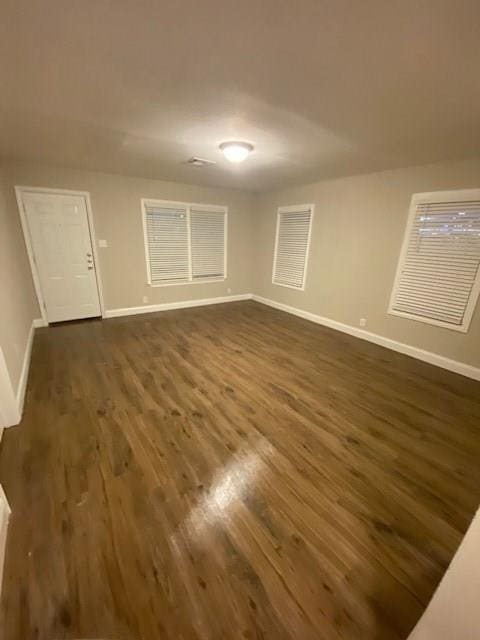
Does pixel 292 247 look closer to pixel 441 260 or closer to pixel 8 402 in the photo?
pixel 441 260

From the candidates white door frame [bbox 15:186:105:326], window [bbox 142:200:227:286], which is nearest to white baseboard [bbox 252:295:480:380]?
window [bbox 142:200:227:286]

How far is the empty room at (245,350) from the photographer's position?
1.16m

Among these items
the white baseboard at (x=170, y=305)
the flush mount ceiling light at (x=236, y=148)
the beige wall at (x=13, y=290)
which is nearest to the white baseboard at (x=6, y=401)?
the beige wall at (x=13, y=290)

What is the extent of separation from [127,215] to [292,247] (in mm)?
3099

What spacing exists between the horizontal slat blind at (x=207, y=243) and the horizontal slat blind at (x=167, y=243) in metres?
0.19

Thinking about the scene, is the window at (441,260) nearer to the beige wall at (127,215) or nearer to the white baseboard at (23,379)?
the beige wall at (127,215)

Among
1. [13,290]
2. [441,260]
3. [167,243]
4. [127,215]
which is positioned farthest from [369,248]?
[13,290]

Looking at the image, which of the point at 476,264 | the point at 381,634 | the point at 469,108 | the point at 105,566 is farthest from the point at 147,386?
the point at 476,264

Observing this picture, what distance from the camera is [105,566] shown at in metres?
1.26

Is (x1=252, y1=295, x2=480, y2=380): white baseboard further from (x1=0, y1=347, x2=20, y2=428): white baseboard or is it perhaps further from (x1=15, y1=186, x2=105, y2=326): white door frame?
(x1=0, y1=347, x2=20, y2=428): white baseboard

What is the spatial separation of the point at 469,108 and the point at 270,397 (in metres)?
2.74

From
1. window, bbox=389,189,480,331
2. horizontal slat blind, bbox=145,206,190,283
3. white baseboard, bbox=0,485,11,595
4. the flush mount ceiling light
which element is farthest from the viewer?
horizontal slat blind, bbox=145,206,190,283

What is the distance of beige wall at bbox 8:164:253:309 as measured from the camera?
13.3 feet

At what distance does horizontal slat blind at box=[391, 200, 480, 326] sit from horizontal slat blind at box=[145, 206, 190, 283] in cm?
385
